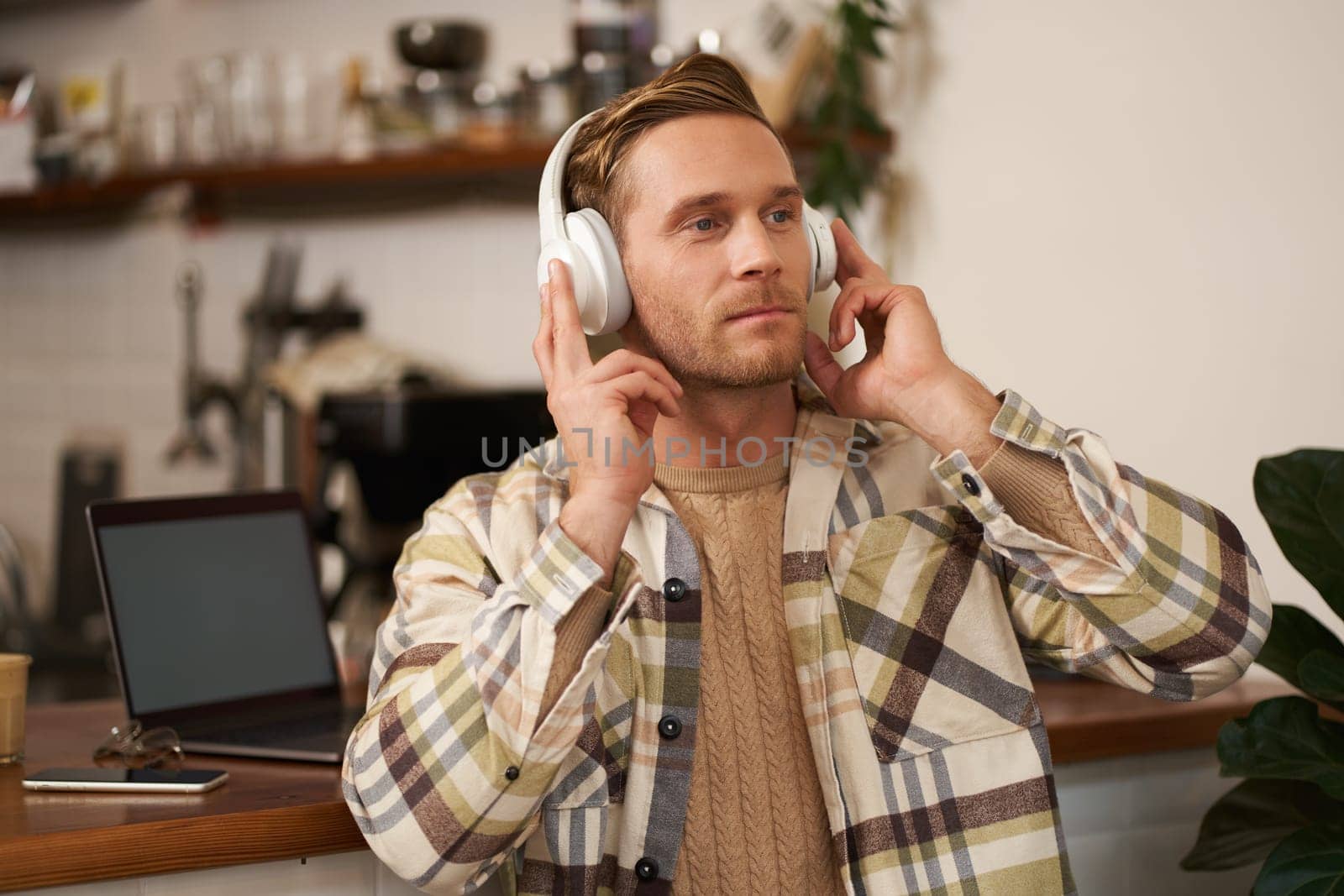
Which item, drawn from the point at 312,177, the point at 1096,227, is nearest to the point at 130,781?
the point at 1096,227

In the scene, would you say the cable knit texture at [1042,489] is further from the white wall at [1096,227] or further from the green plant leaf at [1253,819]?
the white wall at [1096,227]

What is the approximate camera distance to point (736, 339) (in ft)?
4.21

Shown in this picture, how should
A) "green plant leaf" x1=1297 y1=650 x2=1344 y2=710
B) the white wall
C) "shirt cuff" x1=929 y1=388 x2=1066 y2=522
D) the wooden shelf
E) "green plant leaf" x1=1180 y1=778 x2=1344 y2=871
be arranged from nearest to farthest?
"shirt cuff" x1=929 y1=388 x2=1066 y2=522 < "green plant leaf" x1=1297 y1=650 x2=1344 y2=710 < "green plant leaf" x1=1180 y1=778 x2=1344 y2=871 < the white wall < the wooden shelf

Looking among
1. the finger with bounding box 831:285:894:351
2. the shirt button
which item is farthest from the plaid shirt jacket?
the finger with bounding box 831:285:894:351

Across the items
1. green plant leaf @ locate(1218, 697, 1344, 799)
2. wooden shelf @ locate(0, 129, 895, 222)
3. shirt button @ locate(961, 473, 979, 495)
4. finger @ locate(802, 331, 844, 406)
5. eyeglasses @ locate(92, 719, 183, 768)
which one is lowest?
green plant leaf @ locate(1218, 697, 1344, 799)

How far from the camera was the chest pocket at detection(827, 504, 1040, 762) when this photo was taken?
1277mm

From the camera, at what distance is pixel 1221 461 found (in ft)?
6.24

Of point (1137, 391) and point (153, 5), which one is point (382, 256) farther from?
point (1137, 391)

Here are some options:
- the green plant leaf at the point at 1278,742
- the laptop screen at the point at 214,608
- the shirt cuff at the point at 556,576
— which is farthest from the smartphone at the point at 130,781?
the green plant leaf at the point at 1278,742

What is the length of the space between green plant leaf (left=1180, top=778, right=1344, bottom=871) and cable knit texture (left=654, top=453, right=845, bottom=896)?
432 millimetres

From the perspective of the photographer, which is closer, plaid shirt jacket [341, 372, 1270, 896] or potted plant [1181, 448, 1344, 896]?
plaid shirt jacket [341, 372, 1270, 896]

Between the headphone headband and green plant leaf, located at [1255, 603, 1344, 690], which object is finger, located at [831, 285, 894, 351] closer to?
the headphone headband

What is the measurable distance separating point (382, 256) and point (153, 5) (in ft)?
3.86

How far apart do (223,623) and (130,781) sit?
255 millimetres
